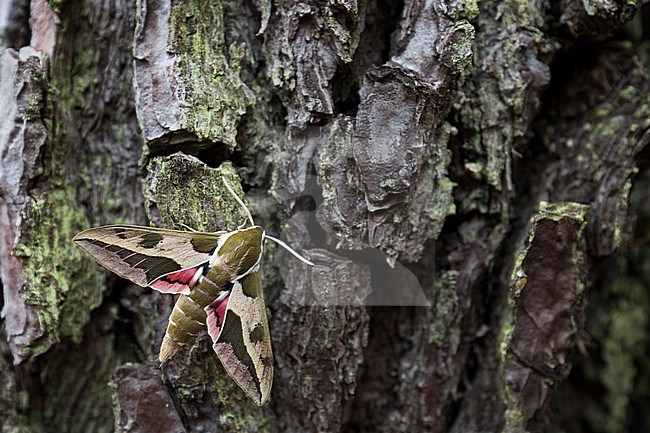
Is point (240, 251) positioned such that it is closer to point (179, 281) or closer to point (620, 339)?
point (179, 281)

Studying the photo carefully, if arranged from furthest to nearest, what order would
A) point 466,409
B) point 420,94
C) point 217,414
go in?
point 466,409, point 217,414, point 420,94

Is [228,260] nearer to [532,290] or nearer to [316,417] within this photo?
[316,417]

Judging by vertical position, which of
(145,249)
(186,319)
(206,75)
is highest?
(206,75)

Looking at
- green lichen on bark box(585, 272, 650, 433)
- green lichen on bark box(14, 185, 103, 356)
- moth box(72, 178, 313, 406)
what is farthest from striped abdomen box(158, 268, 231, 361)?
green lichen on bark box(585, 272, 650, 433)

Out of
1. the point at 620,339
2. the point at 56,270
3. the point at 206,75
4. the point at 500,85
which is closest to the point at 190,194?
the point at 206,75

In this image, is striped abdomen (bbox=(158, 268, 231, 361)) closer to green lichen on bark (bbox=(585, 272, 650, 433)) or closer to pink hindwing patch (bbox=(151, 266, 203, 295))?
pink hindwing patch (bbox=(151, 266, 203, 295))

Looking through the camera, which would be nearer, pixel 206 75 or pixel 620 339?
pixel 206 75

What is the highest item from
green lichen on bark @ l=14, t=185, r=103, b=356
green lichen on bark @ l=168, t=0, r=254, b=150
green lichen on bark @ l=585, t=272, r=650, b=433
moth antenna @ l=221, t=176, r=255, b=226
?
green lichen on bark @ l=168, t=0, r=254, b=150

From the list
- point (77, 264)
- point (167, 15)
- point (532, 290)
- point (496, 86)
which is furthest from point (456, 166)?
point (77, 264)
